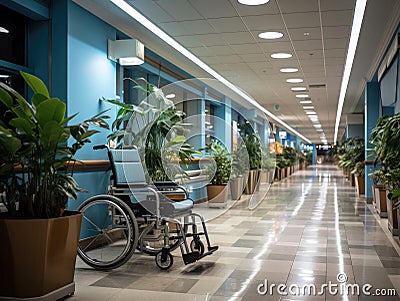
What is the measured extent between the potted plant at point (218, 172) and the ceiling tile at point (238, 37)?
2646 mm

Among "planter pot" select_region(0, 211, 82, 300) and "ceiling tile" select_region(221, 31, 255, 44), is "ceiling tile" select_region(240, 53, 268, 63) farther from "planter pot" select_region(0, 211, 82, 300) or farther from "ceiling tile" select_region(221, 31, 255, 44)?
"planter pot" select_region(0, 211, 82, 300)

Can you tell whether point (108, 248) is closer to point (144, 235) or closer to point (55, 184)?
point (144, 235)

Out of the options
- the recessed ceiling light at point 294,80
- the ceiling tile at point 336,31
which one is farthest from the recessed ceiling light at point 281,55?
the recessed ceiling light at point 294,80

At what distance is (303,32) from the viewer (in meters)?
6.78

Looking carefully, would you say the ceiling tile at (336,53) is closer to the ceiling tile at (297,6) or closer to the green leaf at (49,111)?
the ceiling tile at (297,6)

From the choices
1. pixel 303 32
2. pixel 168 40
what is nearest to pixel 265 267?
pixel 303 32

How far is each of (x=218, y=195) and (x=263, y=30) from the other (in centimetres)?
364

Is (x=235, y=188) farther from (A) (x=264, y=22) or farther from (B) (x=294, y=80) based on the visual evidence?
(A) (x=264, y=22)

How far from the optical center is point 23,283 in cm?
319

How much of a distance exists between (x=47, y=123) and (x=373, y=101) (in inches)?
344

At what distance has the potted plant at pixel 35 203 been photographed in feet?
10.4

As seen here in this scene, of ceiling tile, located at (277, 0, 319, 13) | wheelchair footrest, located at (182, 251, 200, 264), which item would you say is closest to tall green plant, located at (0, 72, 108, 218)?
wheelchair footrest, located at (182, 251, 200, 264)

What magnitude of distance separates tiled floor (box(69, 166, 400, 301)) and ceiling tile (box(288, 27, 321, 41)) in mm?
2677

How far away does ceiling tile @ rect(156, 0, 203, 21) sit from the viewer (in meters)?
5.55
